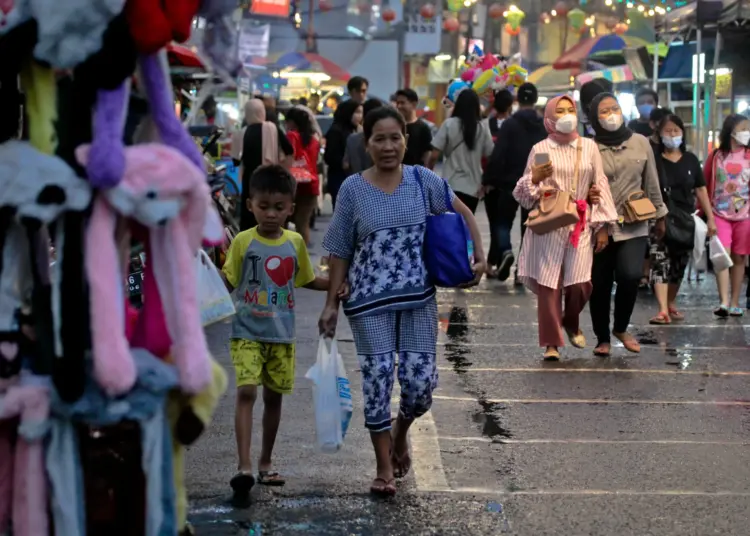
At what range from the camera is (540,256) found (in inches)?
379

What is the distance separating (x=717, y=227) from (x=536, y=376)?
13.3 feet

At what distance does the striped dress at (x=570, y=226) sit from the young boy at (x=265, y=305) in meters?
3.50

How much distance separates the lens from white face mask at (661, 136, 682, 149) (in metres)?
11.6

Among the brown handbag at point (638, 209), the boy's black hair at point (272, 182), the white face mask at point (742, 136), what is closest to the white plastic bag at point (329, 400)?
the boy's black hair at point (272, 182)

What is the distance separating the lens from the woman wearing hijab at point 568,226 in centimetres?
940

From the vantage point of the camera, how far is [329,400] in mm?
5957

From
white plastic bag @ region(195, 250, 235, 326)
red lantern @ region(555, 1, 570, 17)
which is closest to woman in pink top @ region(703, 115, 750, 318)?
white plastic bag @ region(195, 250, 235, 326)

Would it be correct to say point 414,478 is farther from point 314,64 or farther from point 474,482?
point 314,64

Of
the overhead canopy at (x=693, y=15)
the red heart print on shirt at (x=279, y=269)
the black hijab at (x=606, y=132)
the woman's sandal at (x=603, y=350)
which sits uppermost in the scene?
the overhead canopy at (x=693, y=15)

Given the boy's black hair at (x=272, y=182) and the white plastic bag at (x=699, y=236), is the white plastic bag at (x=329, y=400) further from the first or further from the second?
the white plastic bag at (x=699, y=236)

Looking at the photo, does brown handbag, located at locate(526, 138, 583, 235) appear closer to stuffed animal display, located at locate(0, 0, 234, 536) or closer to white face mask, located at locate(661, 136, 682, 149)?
white face mask, located at locate(661, 136, 682, 149)

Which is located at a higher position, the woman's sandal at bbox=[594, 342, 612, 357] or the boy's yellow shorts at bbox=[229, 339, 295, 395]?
the boy's yellow shorts at bbox=[229, 339, 295, 395]

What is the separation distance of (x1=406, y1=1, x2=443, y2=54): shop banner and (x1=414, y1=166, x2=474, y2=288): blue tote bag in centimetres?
4722

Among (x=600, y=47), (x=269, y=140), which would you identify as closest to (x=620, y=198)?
(x=269, y=140)
